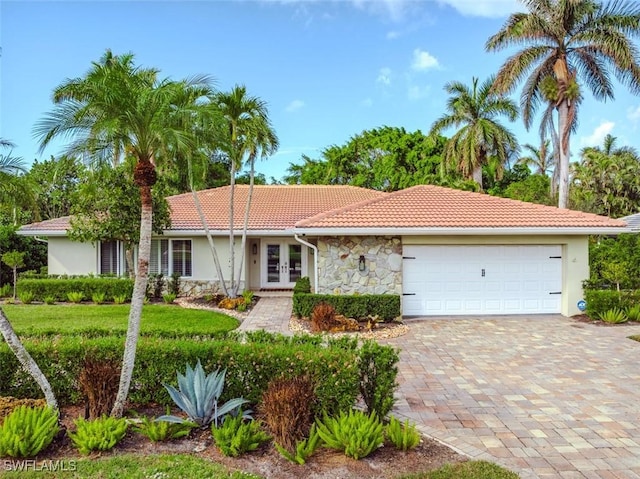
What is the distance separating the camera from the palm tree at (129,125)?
499cm

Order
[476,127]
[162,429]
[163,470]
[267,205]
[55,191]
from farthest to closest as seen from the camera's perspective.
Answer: [55,191] → [476,127] → [267,205] → [162,429] → [163,470]

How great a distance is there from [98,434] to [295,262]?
48.4 feet

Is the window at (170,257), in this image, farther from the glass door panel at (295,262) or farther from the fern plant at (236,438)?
the fern plant at (236,438)

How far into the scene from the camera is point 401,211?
44.8 feet

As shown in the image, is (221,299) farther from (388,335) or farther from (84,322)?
(388,335)

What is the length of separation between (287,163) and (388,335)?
32.6 m

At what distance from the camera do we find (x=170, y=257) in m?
17.6

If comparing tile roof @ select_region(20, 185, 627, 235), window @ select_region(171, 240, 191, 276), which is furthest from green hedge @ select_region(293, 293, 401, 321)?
window @ select_region(171, 240, 191, 276)

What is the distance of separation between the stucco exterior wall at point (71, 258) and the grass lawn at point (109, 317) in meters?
2.99

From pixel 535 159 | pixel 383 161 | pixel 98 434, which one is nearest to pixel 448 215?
pixel 98 434

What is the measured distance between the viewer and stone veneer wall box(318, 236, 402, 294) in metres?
12.8

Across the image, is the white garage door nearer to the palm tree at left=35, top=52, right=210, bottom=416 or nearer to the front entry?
the front entry

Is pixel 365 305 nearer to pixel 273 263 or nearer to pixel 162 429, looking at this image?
pixel 162 429

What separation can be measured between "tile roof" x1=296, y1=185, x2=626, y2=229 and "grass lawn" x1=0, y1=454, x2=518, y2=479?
8.61 m
